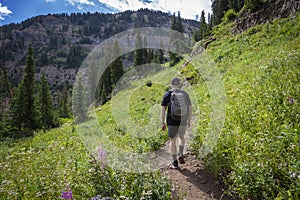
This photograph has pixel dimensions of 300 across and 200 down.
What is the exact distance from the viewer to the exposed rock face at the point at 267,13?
2052cm

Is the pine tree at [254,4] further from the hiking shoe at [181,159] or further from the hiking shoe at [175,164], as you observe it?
the hiking shoe at [175,164]

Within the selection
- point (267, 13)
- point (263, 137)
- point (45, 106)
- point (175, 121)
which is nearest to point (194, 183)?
point (175, 121)

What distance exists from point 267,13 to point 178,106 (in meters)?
22.7

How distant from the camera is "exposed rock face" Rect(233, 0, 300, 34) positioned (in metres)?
20.5

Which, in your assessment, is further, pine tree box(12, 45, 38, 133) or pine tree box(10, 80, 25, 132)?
pine tree box(12, 45, 38, 133)

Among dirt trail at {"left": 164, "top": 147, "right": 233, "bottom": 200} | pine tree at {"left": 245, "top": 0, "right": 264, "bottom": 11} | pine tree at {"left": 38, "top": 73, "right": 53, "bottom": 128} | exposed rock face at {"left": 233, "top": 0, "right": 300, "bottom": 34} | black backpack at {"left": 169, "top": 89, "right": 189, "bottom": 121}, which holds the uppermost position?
pine tree at {"left": 245, "top": 0, "right": 264, "bottom": 11}

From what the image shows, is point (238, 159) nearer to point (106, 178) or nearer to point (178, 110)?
point (178, 110)

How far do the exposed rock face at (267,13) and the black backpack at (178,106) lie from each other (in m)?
19.3

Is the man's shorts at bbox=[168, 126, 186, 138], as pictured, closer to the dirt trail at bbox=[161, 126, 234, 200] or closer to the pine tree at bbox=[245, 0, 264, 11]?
the dirt trail at bbox=[161, 126, 234, 200]

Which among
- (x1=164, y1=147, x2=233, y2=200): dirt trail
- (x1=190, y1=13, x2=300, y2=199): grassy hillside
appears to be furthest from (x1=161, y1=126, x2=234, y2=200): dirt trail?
(x1=190, y1=13, x2=300, y2=199): grassy hillside

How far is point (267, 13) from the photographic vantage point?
77.3 ft

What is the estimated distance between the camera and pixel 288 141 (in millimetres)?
4559

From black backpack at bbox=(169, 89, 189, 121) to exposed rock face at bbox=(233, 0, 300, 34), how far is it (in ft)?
63.3

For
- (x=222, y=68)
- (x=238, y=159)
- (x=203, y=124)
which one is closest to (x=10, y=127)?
(x=222, y=68)
